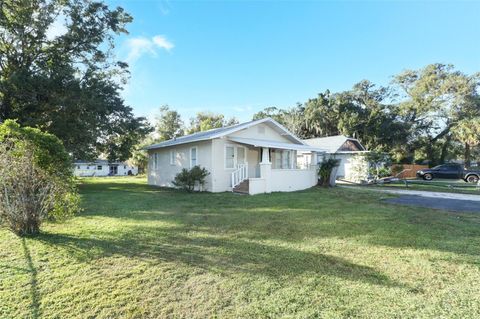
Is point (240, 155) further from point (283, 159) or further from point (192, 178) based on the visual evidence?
point (283, 159)

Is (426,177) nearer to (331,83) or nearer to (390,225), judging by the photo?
(331,83)

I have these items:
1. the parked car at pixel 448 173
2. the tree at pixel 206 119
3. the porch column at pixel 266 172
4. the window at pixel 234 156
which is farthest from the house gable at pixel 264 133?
the tree at pixel 206 119

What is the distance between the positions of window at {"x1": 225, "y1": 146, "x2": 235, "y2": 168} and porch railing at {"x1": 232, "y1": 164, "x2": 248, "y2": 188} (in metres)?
0.45

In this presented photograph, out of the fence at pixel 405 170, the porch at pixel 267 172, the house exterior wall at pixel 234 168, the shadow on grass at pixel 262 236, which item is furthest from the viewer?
the fence at pixel 405 170

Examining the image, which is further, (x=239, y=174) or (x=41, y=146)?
(x=239, y=174)

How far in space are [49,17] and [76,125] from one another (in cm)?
813

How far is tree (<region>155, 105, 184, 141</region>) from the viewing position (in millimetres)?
47228

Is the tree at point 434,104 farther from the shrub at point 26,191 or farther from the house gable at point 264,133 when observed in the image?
the shrub at point 26,191

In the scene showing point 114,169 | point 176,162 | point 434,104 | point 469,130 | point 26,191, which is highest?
point 434,104

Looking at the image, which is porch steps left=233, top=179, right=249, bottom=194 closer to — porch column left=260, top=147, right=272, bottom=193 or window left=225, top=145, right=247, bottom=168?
porch column left=260, top=147, right=272, bottom=193

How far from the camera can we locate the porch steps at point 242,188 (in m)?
12.8

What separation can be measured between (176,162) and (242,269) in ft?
44.3

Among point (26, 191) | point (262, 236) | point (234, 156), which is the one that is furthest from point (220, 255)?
point (234, 156)

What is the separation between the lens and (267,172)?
43.7ft
